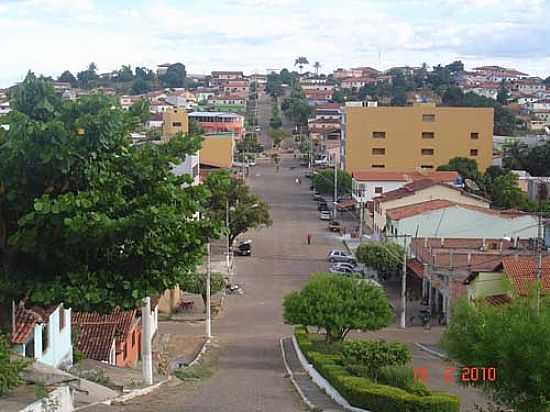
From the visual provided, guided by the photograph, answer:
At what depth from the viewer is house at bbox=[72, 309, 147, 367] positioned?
25.0 m

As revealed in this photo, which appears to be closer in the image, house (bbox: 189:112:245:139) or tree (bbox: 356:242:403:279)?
tree (bbox: 356:242:403:279)

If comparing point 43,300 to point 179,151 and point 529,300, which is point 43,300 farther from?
point 529,300

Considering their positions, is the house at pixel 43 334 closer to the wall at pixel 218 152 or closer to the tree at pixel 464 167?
the tree at pixel 464 167

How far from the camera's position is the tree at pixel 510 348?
50.3 ft

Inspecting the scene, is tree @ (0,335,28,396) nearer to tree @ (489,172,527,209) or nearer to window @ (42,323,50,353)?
window @ (42,323,50,353)

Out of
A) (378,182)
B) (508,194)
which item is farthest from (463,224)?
(378,182)

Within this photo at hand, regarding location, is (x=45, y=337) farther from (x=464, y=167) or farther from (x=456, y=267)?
(x=464, y=167)

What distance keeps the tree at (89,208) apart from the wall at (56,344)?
679cm

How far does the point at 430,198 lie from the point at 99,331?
3216cm

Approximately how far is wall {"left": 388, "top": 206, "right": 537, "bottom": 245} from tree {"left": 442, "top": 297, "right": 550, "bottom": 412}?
30.3m

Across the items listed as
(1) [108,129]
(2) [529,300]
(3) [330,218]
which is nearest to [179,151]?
(1) [108,129]

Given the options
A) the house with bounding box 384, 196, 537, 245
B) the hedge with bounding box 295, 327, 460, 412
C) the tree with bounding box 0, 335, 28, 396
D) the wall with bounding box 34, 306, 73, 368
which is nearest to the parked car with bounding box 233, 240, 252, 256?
the house with bounding box 384, 196, 537, 245

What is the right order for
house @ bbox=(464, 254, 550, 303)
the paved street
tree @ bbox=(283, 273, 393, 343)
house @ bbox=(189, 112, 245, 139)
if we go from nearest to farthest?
the paved street < tree @ bbox=(283, 273, 393, 343) < house @ bbox=(464, 254, 550, 303) < house @ bbox=(189, 112, 245, 139)

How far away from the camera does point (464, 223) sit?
4716cm
